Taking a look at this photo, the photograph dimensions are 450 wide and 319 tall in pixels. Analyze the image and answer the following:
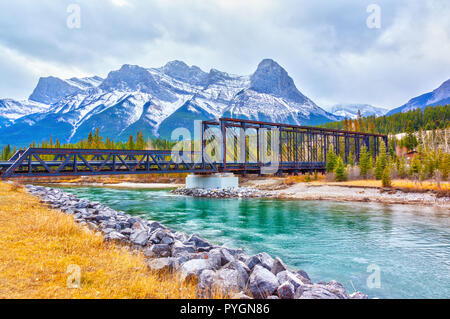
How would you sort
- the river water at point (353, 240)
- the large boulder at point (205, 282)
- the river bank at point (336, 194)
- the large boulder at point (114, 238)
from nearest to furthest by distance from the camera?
the large boulder at point (205, 282)
the river water at point (353, 240)
the large boulder at point (114, 238)
the river bank at point (336, 194)

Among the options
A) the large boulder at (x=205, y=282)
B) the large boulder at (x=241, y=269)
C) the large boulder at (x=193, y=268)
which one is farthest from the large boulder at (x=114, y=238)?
the large boulder at (x=205, y=282)

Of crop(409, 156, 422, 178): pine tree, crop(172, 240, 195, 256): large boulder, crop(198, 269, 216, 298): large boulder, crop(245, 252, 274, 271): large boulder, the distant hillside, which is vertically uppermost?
the distant hillside

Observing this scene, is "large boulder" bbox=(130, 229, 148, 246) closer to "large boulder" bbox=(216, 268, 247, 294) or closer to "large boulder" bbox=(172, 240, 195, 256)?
"large boulder" bbox=(172, 240, 195, 256)

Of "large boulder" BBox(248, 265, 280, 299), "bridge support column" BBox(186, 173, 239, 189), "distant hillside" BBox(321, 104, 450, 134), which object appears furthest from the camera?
"distant hillside" BBox(321, 104, 450, 134)

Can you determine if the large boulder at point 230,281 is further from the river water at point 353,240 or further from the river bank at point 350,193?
the river bank at point 350,193

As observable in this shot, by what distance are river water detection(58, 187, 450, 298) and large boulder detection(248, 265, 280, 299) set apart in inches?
129

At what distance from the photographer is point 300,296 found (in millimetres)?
5652

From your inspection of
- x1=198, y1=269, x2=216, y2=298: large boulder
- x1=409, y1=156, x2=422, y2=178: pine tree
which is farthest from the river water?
x1=409, y1=156, x2=422, y2=178: pine tree

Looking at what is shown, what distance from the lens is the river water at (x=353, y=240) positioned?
28.5 ft

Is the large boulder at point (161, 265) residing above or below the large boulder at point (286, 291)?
above

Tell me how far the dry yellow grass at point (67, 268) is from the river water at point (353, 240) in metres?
5.56

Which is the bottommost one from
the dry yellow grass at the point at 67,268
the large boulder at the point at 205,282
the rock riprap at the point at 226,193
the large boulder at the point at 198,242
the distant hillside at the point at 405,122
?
the rock riprap at the point at 226,193

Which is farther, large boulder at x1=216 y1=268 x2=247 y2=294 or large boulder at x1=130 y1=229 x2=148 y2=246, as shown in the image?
large boulder at x1=130 y1=229 x2=148 y2=246

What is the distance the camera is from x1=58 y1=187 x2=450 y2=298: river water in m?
8.68
